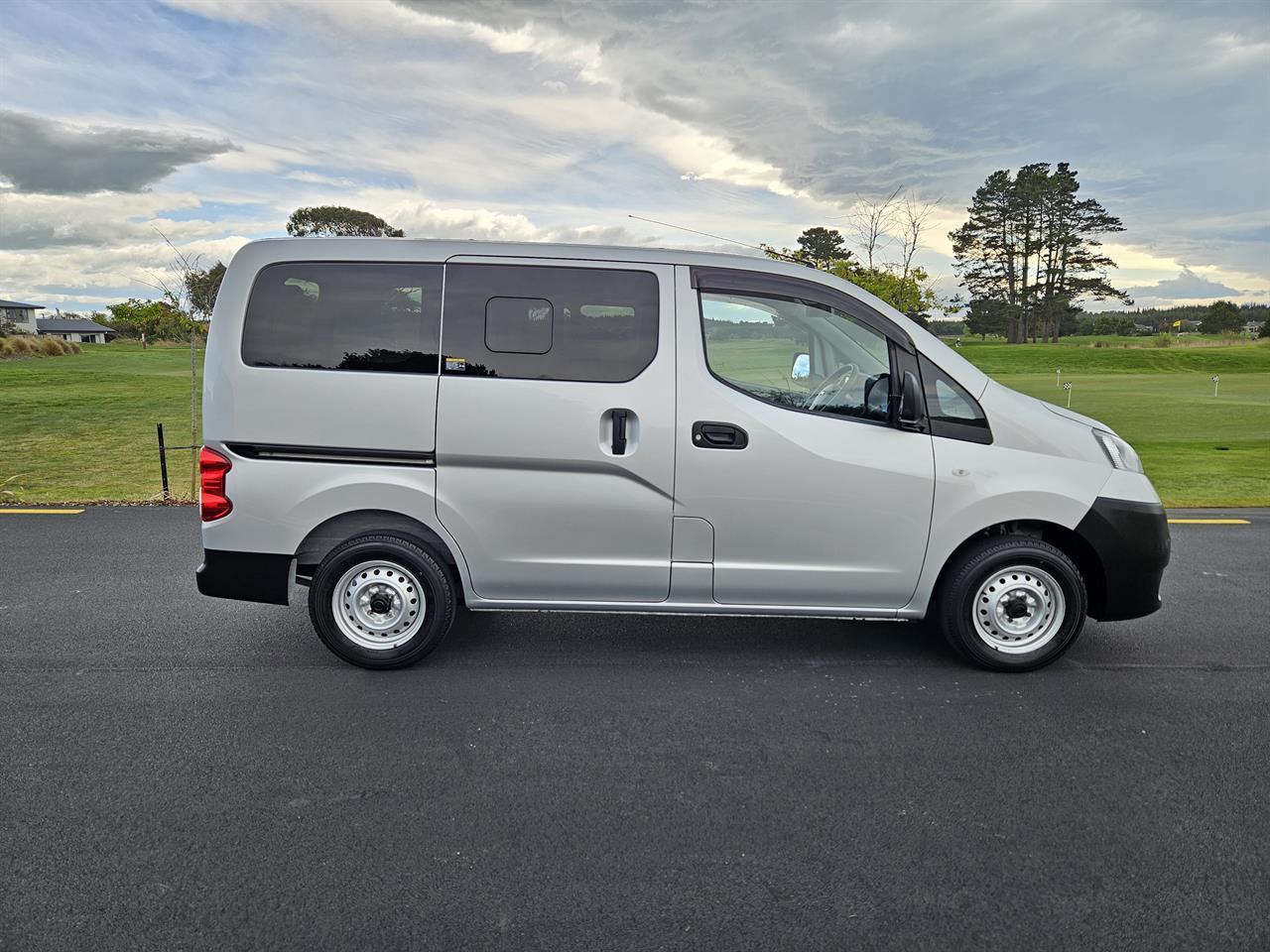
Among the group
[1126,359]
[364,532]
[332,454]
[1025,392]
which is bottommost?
[364,532]

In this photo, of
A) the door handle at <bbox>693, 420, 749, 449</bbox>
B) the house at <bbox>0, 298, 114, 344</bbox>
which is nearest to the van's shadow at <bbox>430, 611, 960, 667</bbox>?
the door handle at <bbox>693, 420, 749, 449</bbox>

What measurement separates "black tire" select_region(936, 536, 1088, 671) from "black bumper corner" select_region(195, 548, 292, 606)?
3348mm

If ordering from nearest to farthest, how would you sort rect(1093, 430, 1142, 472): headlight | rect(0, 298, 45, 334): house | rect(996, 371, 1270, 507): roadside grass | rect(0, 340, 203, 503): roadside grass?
1. rect(1093, 430, 1142, 472): headlight
2. rect(996, 371, 1270, 507): roadside grass
3. rect(0, 340, 203, 503): roadside grass
4. rect(0, 298, 45, 334): house

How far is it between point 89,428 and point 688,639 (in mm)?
18953

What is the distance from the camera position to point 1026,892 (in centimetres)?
269

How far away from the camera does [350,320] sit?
14.1 feet

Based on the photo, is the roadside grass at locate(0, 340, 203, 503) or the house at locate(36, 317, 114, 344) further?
the house at locate(36, 317, 114, 344)

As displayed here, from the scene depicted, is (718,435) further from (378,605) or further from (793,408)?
(378,605)

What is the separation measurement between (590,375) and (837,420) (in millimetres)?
1220

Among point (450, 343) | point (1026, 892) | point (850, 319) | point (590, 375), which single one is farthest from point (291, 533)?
point (1026, 892)

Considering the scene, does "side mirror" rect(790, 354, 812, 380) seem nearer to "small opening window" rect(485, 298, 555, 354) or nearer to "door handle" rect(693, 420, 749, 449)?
"door handle" rect(693, 420, 749, 449)

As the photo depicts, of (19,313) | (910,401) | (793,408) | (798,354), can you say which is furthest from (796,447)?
(19,313)

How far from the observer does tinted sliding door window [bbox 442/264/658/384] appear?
4.27m

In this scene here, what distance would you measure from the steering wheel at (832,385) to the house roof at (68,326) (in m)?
101
